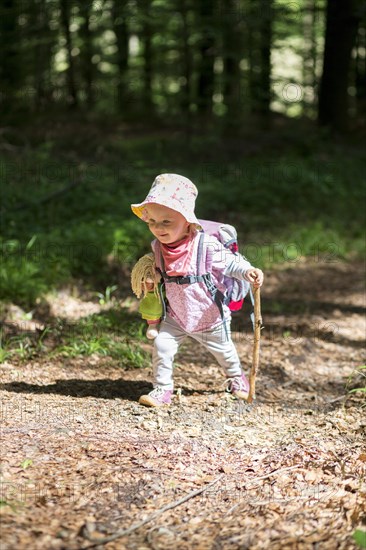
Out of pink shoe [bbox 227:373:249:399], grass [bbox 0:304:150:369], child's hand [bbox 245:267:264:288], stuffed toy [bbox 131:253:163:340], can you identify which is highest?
child's hand [bbox 245:267:264:288]

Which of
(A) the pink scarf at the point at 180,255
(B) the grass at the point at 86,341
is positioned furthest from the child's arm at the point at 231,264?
(B) the grass at the point at 86,341

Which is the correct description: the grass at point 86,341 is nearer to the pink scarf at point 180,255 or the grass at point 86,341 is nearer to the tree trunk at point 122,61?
the pink scarf at point 180,255

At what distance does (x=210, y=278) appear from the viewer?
4.69m

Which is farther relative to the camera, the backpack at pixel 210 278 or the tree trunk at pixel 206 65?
the tree trunk at pixel 206 65

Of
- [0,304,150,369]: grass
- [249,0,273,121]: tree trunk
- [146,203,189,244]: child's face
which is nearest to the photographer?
[146,203,189,244]: child's face

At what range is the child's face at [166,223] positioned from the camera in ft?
14.3

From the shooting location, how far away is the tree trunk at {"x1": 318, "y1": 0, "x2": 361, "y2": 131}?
15328 millimetres

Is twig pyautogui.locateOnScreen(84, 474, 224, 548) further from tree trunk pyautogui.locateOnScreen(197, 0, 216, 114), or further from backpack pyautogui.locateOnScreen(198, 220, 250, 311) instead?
tree trunk pyautogui.locateOnScreen(197, 0, 216, 114)

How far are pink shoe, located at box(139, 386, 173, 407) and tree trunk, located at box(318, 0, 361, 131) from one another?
41.3ft

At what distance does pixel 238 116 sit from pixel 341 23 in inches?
138

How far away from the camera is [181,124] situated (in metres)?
17.0

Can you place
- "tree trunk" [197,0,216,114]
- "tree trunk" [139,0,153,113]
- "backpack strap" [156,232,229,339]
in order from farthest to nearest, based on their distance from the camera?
"tree trunk" [139,0,153,113], "tree trunk" [197,0,216,114], "backpack strap" [156,232,229,339]

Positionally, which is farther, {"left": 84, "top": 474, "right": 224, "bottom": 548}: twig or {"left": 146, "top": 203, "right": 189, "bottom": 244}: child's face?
{"left": 146, "top": 203, "right": 189, "bottom": 244}: child's face

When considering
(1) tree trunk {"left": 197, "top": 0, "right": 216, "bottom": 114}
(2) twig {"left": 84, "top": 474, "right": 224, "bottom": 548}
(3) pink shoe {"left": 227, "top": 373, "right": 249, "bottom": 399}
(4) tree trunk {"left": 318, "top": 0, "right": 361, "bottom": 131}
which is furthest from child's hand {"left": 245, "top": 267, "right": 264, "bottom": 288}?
(1) tree trunk {"left": 197, "top": 0, "right": 216, "bottom": 114}
